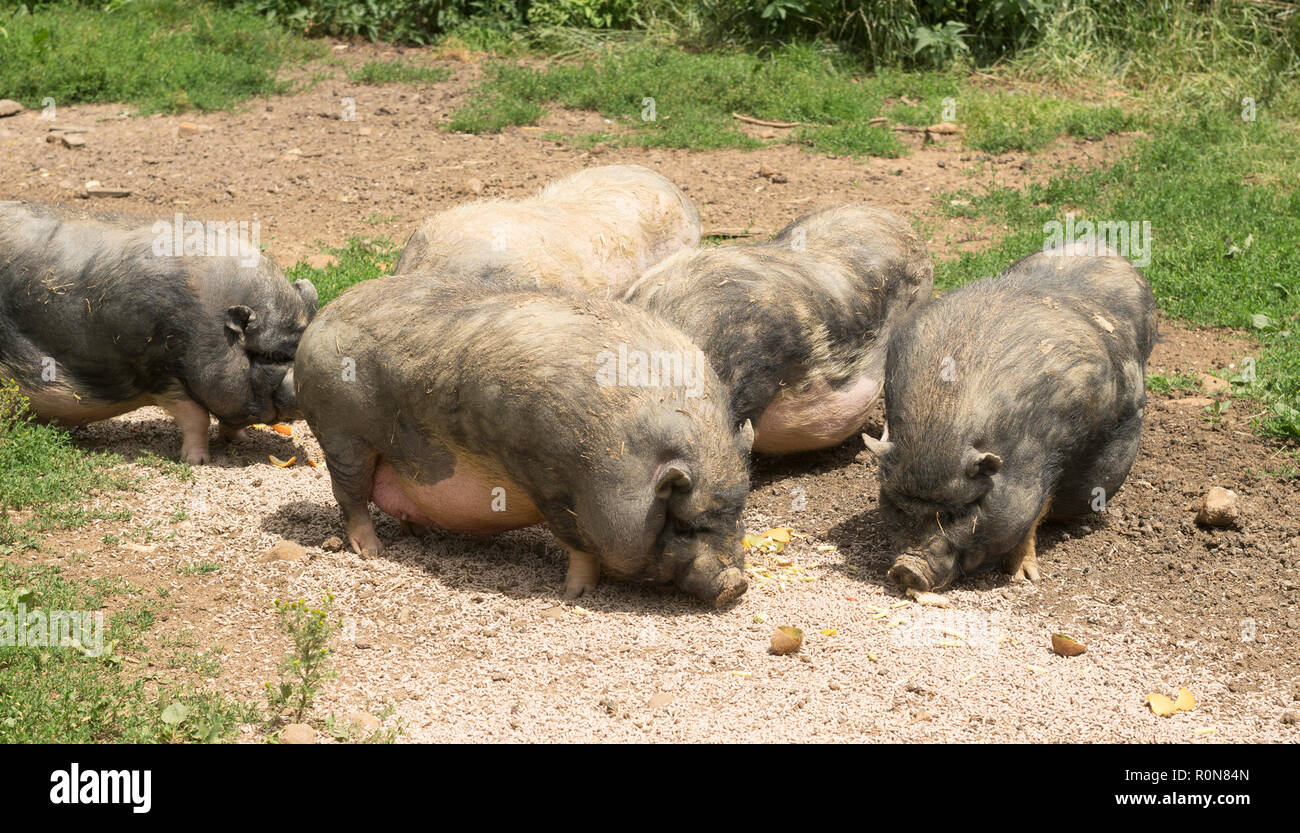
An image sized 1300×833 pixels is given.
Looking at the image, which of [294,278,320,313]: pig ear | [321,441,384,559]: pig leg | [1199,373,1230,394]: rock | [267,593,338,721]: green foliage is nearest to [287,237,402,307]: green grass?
[294,278,320,313]: pig ear

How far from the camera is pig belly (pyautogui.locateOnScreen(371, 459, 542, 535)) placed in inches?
231

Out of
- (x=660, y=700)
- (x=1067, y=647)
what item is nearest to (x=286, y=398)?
(x=660, y=700)

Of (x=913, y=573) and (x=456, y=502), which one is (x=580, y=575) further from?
(x=913, y=573)

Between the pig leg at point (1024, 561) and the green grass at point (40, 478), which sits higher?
the pig leg at point (1024, 561)

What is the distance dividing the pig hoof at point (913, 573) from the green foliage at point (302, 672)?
237 centimetres

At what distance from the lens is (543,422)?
5395 mm

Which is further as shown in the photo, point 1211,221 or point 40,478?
point 1211,221

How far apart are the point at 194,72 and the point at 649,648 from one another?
998cm

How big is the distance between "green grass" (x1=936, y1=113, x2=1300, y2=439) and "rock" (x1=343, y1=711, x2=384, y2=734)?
5034 mm

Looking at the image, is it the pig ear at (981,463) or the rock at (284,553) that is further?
the rock at (284,553)

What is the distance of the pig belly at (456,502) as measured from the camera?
5855 millimetres

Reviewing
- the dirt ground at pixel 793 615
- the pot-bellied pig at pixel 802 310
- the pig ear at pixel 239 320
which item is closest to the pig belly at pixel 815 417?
the pot-bellied pig at pixel 802 310

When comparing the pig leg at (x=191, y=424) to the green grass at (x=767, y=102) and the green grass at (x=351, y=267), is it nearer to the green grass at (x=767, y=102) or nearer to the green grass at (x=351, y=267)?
the green grass at (x=351, y=267)

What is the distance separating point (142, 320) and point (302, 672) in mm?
2966
